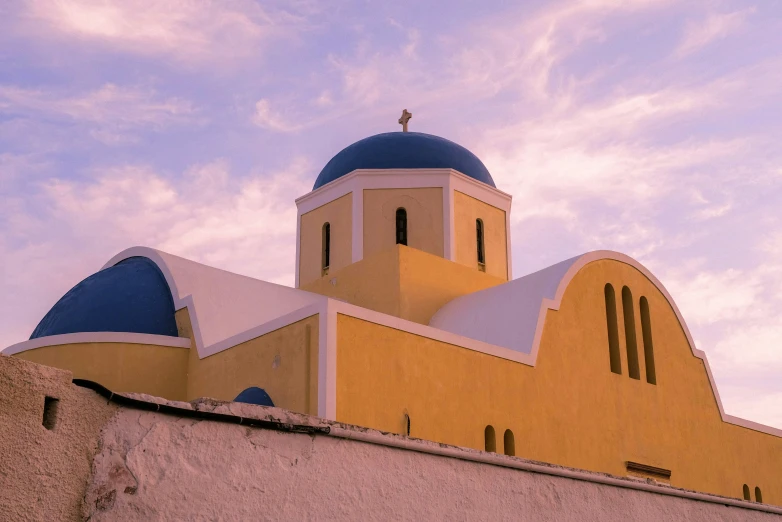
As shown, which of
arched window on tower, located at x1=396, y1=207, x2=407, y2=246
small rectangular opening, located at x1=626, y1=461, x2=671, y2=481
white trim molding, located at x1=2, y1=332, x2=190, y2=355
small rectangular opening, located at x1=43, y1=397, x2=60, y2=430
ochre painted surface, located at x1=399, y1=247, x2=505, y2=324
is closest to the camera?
small rectangular opening, located at x1=43, y1=397, x2=60, y2=430

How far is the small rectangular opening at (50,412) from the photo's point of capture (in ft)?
10.5

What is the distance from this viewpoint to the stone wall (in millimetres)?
3150

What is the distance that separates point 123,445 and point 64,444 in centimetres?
27

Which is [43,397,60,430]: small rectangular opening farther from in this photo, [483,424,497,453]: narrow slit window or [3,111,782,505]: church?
[483,424,497,453]: narrow slit window

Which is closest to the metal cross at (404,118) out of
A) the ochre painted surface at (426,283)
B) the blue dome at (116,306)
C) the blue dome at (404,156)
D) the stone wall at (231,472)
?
the blue dome at (404,156)

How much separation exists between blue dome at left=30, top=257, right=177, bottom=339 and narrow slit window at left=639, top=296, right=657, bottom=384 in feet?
19.8

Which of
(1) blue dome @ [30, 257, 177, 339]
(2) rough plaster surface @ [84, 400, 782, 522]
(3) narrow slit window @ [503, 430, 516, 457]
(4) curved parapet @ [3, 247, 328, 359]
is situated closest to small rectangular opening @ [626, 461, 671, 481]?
(3) narrow slit window @ [503, 430, 516, 457]

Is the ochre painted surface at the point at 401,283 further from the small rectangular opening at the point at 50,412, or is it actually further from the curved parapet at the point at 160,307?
the small rectangular opening at the point at 50,412

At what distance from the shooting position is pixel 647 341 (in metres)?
12.1

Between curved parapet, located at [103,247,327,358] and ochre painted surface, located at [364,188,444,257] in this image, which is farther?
ochre painted surface, located at [364,188,444,257]

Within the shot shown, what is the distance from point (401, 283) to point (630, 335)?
10.0 ft

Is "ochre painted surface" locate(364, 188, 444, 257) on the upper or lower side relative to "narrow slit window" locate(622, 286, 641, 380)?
upper

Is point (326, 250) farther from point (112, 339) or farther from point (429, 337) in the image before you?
point (429, 337)

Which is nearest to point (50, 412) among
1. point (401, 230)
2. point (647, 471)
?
point (647, 471)
